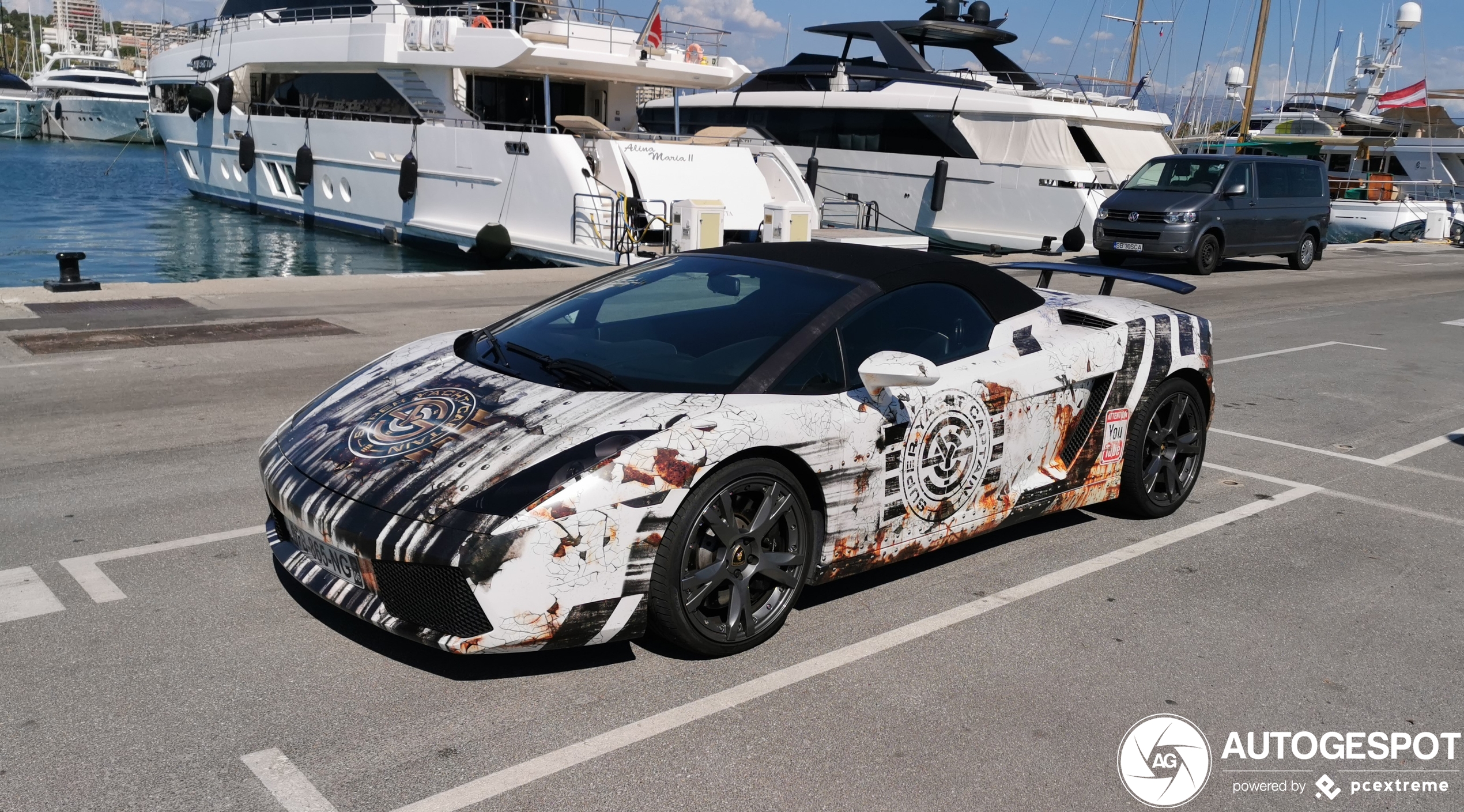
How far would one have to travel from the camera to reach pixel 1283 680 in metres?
4.01

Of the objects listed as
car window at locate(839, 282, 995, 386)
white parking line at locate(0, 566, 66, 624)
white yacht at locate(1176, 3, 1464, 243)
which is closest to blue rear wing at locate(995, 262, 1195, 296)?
Result: car window at locate(839, 282, 995, 386)

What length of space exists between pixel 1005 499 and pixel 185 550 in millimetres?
3351

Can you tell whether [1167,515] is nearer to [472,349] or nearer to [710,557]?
[710,557]

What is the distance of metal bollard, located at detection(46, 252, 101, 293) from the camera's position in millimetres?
11781

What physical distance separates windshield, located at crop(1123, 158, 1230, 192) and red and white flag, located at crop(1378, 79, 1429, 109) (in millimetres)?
30911

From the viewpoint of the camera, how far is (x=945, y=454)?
176 inches

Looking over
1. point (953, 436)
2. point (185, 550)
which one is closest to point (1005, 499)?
point (953, 436)

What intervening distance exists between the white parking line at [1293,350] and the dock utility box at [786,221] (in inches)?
364

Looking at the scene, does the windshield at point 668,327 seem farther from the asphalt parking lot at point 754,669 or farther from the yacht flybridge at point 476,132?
the yacht flybridge at point 476,132

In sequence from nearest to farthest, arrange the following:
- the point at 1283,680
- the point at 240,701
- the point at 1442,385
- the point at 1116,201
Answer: the point at 240,701 < the point at 1283,680 < the point at 1442,385 < the point at 1116,201

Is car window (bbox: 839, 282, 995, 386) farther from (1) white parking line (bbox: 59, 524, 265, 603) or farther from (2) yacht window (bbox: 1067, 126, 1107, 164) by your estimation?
(2) yacht window (bbox: 1067, 126, 1107, 164)

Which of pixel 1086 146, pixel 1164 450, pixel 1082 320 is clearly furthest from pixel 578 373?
pixel 1086 146

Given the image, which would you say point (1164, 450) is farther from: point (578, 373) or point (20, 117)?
point (20, 117)

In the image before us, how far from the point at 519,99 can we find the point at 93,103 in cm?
6485
